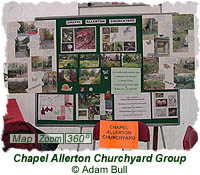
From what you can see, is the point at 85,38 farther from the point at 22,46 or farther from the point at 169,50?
the point at 169,50

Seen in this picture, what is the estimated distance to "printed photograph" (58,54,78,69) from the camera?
3.69 feet

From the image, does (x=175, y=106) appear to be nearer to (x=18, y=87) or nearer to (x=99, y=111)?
(x=99, y=111)

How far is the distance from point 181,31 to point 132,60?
11.2 inches

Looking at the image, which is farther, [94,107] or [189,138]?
[94,107]

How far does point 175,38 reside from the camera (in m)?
1.10

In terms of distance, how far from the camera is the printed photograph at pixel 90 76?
1139 millimetres

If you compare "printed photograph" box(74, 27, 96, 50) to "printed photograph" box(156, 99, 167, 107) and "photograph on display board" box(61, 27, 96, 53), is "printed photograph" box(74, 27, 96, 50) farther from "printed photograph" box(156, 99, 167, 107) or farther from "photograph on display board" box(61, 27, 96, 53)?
"printed photograph" box(156, 99, 167, 107)

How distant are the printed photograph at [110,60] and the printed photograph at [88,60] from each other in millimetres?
31

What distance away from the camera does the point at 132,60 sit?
1.12 meters

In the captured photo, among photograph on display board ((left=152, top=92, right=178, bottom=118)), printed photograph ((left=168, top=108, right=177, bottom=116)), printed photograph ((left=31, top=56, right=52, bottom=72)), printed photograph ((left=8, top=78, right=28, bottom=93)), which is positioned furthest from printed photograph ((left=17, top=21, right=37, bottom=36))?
printed photograph ((left=168, top=108, right=177, bottom=116))

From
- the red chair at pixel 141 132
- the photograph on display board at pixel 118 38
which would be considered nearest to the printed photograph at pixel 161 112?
the red chair at pixel 141 132

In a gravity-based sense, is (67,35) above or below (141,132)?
above

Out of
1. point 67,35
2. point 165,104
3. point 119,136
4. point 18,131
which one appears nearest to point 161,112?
point 165,104

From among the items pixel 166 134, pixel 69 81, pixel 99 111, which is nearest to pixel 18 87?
pixel 69 81
